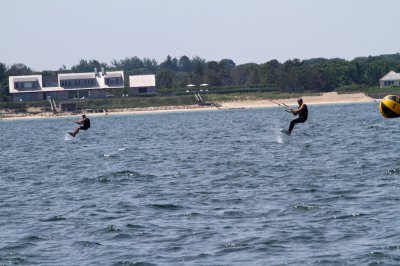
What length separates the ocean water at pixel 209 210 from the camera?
2311 cm

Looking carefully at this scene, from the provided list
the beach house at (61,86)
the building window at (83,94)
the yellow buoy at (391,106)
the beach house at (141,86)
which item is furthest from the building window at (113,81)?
the yellow buoy at (391,106)

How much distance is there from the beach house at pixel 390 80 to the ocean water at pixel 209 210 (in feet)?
449

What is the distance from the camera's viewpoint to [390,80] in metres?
186

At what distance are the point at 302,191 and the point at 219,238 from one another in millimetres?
8910

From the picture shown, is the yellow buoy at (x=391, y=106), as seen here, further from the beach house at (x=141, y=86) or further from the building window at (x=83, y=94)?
the building window at (x=83, y=94)

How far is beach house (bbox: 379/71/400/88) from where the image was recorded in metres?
186

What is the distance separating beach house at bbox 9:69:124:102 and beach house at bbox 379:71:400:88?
187 feet

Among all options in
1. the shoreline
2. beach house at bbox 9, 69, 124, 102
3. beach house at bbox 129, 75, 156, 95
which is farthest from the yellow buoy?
beach house at bbox 129, 75, 156, 95

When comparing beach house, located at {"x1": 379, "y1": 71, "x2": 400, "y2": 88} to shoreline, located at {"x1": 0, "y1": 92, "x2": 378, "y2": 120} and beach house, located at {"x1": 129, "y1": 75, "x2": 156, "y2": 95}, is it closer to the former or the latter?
shoreline, located at {"x1": 0, "y1": 92, "x2": 378, "y2": 120}

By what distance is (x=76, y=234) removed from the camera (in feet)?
86.2

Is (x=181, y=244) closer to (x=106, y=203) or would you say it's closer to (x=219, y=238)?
(x=219, y=238)

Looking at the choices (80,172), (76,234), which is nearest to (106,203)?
(76,234)

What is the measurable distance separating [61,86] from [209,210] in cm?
16022

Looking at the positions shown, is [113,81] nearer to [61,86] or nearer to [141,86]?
[141,86]
